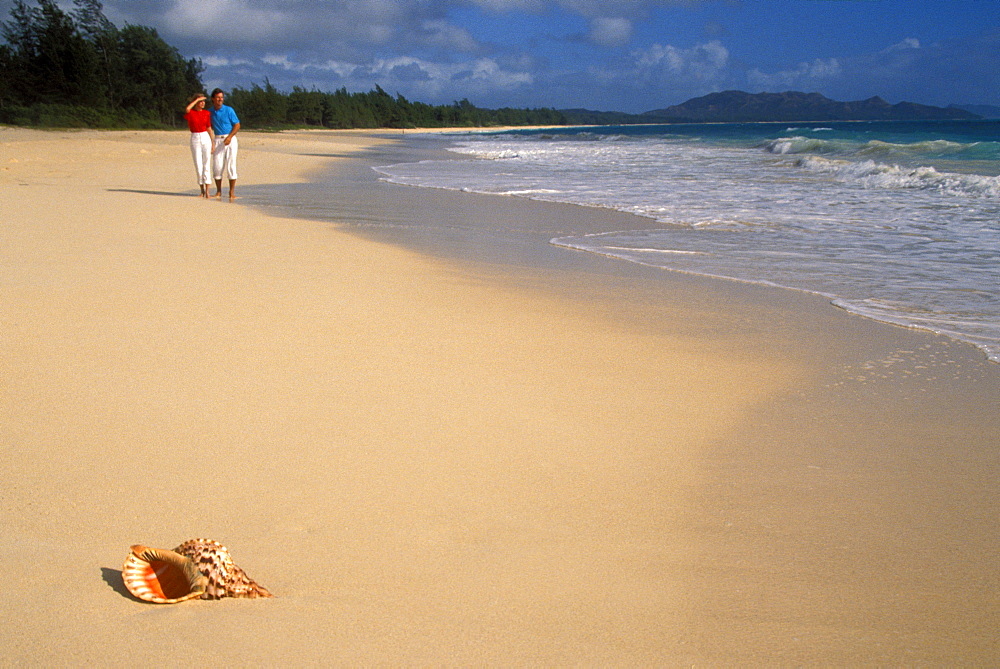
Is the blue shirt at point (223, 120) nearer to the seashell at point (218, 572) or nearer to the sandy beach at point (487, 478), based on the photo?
the sandy beach at point (487, 478)

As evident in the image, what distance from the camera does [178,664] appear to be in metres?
1.41

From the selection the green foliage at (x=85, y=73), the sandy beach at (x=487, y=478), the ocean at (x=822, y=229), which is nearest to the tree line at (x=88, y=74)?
the green foliage at (x=85, y=73)

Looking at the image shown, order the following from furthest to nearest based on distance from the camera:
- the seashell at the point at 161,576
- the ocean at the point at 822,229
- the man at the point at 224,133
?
the man at the point at 224,133
the ocean at the point at 822,229
the seashell at the point at 161,576

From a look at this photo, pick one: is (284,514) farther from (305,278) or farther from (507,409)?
(305,278)

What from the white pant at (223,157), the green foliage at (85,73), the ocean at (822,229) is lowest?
the ocean at (822,229)

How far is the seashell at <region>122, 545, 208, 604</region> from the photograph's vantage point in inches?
61.1

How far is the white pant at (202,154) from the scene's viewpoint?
9274 mm

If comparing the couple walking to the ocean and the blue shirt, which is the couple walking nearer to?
the blue shirt

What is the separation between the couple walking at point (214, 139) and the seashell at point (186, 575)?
8377 millimetres

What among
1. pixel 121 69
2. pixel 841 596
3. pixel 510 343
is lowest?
pixel 841 596

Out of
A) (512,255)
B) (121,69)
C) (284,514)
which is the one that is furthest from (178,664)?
(121,69)

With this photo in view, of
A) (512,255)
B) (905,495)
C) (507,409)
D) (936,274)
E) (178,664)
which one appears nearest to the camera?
(178,664)

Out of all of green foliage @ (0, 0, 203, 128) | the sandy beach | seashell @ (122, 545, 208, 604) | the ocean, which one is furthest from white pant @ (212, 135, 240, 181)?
green foliage @ (0, 0, 203, 128)

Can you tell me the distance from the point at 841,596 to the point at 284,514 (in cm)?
142
